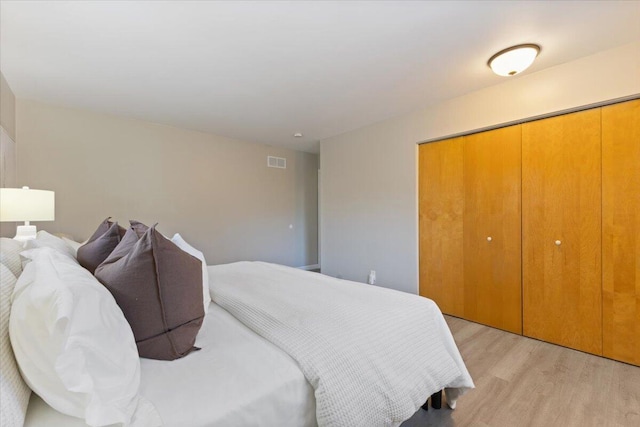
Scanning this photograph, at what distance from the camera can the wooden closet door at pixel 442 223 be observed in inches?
118

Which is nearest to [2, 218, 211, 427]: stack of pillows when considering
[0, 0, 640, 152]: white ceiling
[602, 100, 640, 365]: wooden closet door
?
[0, 0, 640, 152]: white ceiling

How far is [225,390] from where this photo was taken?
2.79 feet

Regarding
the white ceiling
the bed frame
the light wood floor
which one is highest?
the white ceiling

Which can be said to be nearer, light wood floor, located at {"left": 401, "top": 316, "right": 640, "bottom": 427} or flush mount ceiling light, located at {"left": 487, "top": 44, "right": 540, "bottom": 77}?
light wood floor, located at {"left": 401, "top": 316, "right": 640, "bottom": 427}

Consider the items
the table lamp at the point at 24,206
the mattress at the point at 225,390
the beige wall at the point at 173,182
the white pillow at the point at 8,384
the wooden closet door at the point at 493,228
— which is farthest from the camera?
the beige wall at the point at 173,182

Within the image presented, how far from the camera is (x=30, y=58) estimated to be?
7.23ft

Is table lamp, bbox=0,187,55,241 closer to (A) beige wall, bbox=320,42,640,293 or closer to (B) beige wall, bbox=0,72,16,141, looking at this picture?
(B) beige wall, bbox=0,72,16,141

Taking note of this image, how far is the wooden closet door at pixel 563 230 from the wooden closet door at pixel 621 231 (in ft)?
0.16

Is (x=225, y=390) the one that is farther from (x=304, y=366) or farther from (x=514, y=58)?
(x=514, y=58)

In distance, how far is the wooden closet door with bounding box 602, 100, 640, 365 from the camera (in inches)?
80.1

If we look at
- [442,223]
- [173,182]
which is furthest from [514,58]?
[173,182]

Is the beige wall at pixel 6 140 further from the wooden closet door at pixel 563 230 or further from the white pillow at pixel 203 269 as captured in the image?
the wooden closet door at pixel 563 230

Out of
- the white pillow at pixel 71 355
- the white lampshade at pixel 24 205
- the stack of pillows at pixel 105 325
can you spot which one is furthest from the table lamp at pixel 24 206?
the white pillow at pixel 71 355

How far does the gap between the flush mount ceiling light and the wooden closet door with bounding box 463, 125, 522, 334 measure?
0.65 m
